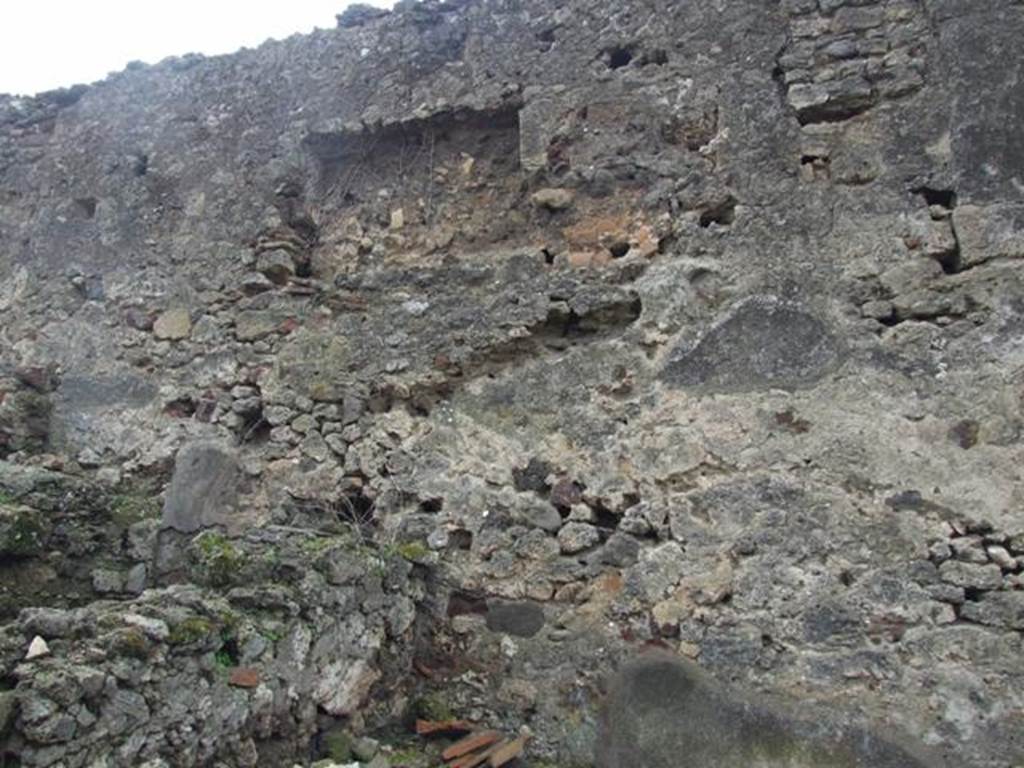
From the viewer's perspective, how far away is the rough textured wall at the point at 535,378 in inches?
146

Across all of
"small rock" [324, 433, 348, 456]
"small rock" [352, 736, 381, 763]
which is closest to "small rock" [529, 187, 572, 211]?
"small rock" [324, 433, 348, 456]

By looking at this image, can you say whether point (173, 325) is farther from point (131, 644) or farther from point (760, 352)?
point (760, 352)

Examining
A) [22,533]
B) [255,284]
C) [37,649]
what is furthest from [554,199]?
[37,649]

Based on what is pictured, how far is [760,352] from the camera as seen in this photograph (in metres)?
4.38

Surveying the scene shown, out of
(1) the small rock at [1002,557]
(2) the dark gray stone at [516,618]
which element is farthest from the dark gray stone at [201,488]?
(1) the small rock at [1002,557]

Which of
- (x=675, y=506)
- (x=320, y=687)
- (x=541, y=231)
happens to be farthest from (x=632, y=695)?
(x=541, y=231)

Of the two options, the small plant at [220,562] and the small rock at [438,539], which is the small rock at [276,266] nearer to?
the small rock at [438,539]

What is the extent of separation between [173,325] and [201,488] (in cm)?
113

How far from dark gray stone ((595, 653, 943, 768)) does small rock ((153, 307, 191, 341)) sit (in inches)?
131

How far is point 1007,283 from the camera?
13.4 ft

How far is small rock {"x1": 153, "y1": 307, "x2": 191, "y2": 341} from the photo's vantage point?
5.64 m

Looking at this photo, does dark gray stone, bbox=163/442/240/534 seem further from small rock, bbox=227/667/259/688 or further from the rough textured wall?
small rock, bbox=227/667/259/688

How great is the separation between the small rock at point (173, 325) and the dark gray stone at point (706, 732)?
3320mm

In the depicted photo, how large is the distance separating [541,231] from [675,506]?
1.77 meters
